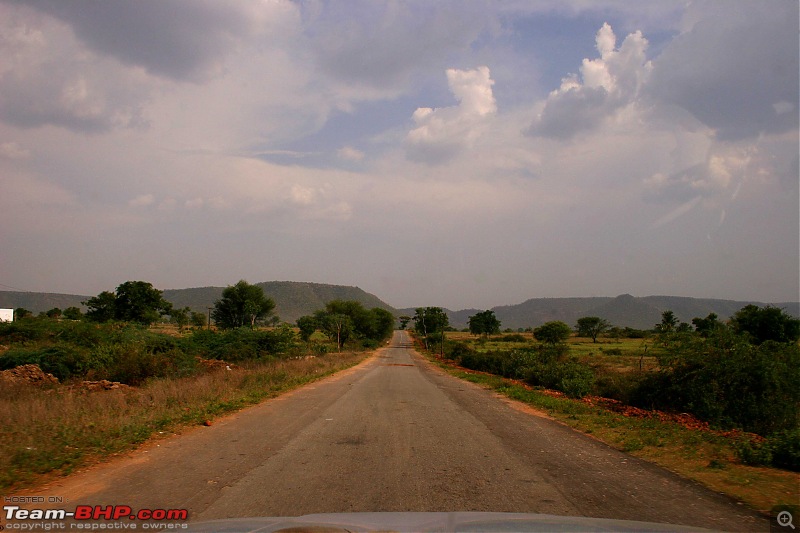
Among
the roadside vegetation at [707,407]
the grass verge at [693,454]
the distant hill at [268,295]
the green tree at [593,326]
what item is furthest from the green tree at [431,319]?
the grass verge at [693,454]

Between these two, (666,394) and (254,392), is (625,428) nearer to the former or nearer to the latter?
(666,394)

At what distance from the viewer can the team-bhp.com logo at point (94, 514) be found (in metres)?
4.87

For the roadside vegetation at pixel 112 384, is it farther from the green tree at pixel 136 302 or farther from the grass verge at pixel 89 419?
the green tree at pixel 136 302

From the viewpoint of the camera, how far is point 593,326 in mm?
97000

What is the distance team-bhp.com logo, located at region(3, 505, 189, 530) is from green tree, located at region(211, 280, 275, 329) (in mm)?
62386

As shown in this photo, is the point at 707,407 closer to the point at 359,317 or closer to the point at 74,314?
the point at 74,314

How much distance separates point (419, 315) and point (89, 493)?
307ft

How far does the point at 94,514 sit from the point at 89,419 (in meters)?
5.49

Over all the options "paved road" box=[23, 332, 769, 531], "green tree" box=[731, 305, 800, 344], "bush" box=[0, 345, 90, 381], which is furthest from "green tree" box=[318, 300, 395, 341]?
"paved road" box=[23, 332, 769, 531]

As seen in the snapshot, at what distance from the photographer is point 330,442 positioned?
8852 millimetres

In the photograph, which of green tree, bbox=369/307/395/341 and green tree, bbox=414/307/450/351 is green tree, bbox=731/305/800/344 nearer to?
green tree, bbox=414/307/450/351

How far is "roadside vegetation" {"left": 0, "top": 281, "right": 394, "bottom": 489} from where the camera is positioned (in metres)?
7.63

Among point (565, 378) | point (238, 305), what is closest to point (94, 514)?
point (565, 378)

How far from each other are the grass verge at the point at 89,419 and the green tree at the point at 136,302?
46823 millimetres
